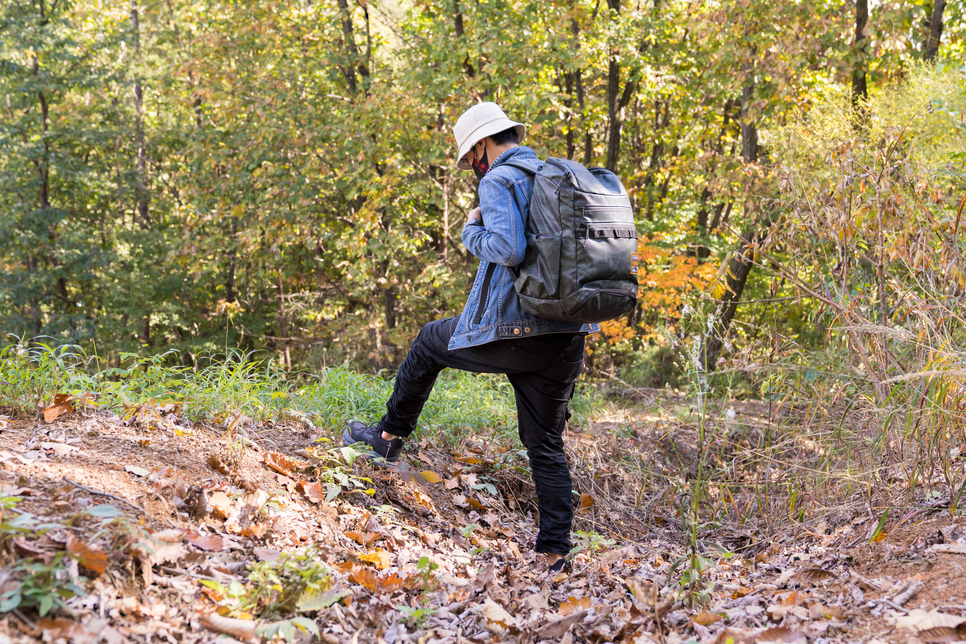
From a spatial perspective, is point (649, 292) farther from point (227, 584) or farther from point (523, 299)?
point (227, 584)

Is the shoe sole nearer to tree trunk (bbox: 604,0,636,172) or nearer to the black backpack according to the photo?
the black backpack

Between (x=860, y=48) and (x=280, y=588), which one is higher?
(x=860, y=48)

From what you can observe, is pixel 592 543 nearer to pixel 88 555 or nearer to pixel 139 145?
pixel 88 555

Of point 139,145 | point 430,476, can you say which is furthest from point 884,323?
point 139,145

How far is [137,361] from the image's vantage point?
4195mm

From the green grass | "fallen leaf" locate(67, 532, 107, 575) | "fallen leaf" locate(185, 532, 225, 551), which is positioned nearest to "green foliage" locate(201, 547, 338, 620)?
"fallen leaf" locate(185, 532, 225, 551)

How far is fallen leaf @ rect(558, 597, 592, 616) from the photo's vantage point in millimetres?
2453

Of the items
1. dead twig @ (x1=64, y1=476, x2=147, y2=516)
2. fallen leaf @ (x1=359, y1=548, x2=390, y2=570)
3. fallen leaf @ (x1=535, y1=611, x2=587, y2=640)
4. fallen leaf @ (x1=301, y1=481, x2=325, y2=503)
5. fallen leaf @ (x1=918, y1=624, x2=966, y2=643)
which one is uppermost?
dead twig @ (x1=64, y1=476, x2=147, y2=516)

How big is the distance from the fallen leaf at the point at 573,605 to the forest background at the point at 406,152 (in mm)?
2071

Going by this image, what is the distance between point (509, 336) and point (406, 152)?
330 inches

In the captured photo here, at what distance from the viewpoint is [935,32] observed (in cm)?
886

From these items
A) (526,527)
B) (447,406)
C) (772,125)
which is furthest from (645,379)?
(526,527)

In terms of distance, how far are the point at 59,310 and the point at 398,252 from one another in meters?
8.24

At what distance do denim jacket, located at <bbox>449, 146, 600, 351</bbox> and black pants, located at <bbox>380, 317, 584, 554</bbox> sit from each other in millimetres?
78
